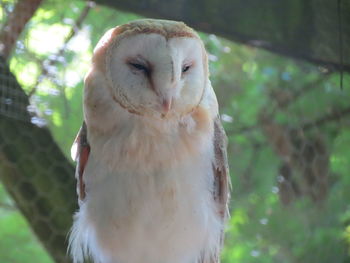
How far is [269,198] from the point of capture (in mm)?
2170

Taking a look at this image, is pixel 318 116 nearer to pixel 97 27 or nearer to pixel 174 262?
pixel 97 27

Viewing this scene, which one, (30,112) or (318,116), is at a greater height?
(30,112)

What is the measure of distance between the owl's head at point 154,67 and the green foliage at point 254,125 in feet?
2.13

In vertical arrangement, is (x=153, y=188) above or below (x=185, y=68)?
below

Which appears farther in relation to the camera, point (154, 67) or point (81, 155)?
point (81, 155)

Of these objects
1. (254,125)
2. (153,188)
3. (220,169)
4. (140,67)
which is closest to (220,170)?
(220,169)

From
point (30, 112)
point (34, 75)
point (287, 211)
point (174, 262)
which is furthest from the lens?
point (287, 211)

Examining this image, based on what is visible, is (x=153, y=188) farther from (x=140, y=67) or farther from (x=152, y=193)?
(x=140, y=67)

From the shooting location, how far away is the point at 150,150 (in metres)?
1.06

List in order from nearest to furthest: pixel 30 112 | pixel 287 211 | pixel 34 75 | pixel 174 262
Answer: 1. pixel 174 262
2. pixel 30 112
3. pixel 34 75
4. pixel 287 211

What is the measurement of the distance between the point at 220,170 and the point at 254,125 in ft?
3.47

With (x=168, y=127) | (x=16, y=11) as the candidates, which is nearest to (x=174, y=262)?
(x=168, y=127)

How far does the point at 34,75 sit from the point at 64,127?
0.59 ft

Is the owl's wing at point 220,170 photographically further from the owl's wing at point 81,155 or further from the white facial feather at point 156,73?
the owl's wing at point 81,155
